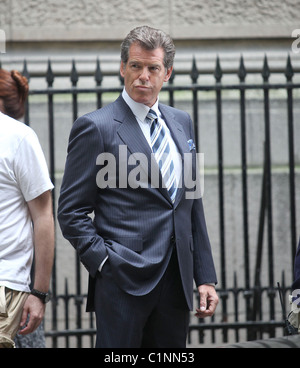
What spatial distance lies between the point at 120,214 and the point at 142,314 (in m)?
0.41

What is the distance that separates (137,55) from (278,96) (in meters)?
3.63

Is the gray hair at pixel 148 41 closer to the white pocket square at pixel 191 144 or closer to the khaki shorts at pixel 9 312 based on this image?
A: the white pocket square at pixel 191 144

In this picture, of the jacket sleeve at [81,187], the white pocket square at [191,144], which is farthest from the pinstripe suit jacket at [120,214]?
the white pocket square at [191,144]

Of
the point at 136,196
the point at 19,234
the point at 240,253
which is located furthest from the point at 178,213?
the point at 240,253

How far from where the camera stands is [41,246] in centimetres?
315

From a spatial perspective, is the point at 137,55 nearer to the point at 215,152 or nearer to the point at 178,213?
the point at 178,213

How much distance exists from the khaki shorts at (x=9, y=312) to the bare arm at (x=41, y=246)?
4cm

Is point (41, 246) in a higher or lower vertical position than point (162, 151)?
lower

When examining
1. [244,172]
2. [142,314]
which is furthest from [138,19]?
[142,314]

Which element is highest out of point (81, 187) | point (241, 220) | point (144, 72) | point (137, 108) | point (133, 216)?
point (241, 220)

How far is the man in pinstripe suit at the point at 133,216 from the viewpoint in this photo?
9.84 feet

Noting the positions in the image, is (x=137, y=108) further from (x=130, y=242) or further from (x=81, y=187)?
(x=130, y=242)

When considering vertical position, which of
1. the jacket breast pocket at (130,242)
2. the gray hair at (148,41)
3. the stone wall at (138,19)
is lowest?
the jacket breast pocket at (130,242)

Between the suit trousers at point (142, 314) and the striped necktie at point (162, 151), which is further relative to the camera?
the striped necktie at point (162, 151)
